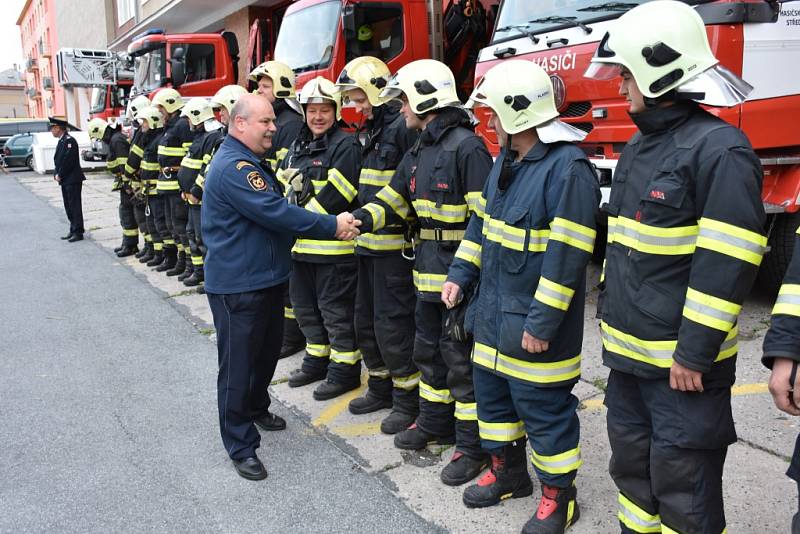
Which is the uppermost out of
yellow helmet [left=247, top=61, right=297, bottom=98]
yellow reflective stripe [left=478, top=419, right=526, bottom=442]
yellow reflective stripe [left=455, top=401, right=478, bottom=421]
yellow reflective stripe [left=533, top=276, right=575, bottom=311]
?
yellow helmet [left=247, top=61, right=297, bottom=98]

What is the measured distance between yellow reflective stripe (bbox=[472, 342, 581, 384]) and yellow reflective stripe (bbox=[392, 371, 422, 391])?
3.89 feet

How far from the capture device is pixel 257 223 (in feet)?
11.9

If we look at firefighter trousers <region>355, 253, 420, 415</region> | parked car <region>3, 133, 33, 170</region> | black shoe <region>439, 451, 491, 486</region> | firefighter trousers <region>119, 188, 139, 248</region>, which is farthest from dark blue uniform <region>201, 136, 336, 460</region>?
parked car <region>3, 133, 33, 170</region>

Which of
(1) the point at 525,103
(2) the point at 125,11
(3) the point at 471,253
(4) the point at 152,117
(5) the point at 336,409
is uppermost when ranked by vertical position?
(2) the point at 125,11

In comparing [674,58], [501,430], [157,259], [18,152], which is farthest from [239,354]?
[18,152]

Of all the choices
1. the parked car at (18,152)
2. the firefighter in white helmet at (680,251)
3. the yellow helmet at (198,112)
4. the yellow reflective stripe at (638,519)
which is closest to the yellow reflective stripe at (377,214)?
the firefighter in white helmet at (680,251)

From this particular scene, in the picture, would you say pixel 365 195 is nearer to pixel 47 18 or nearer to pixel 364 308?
pixel 364 308

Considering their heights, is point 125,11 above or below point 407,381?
above

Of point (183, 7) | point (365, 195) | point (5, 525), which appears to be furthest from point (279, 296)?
point (183, 7)

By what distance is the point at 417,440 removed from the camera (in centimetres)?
382

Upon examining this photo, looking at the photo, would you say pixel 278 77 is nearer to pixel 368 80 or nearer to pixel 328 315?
pixel 368 80

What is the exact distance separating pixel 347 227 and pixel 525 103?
133 cm

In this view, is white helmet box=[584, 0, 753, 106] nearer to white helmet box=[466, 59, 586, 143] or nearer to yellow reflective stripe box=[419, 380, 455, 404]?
white helmet box=[466, 59, 586, 143]

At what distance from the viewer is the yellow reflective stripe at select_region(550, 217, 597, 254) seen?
2.64m
